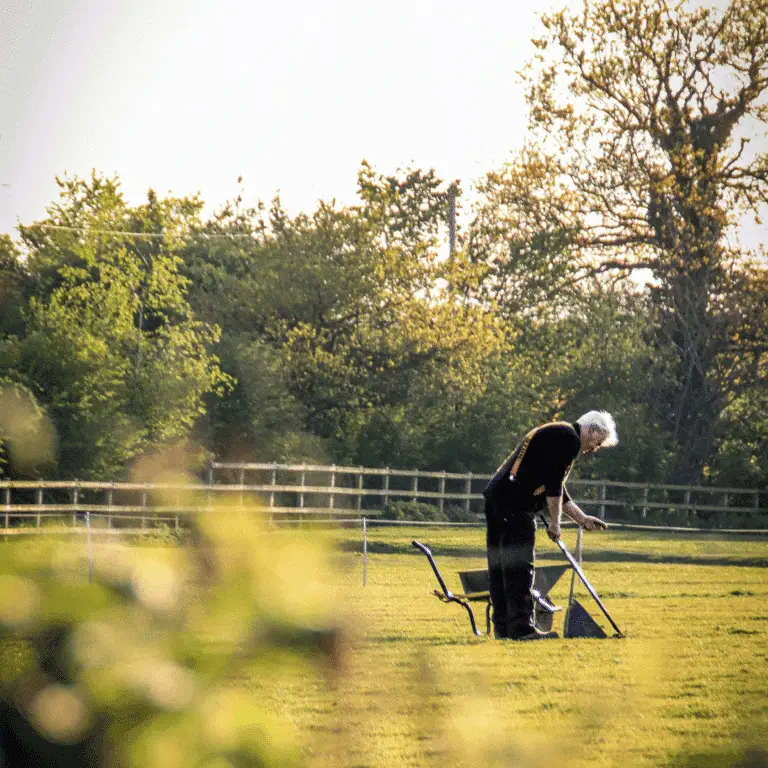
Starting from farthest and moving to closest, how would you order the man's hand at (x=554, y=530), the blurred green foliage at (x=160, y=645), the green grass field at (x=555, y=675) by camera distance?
1. the man's hand at (x=554, y=530)
2. the green grass field at (x=555, y=675)
3. the blurred green foliage at (x=160, y=645)

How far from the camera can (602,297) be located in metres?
38.2

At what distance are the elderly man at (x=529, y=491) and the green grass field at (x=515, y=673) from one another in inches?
23.2

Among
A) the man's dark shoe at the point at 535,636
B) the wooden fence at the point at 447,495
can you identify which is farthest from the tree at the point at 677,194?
the man's dark shoe at the point at 535,636

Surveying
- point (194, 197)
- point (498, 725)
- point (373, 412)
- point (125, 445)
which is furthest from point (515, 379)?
point (498, 725)

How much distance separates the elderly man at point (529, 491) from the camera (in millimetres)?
9469

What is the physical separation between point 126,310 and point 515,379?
35.8 ft

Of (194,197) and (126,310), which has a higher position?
(194,197)

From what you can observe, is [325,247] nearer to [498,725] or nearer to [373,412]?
[373,412]

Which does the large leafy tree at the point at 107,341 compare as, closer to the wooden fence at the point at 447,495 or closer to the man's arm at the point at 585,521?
the wooden fence at the point at 447,495

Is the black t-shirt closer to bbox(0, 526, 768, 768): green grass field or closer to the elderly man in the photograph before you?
the elderly man

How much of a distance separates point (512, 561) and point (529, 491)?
503 millimetres

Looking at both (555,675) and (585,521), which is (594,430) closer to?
(585,521)

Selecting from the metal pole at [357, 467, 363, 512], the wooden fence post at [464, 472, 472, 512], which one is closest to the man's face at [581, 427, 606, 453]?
the metal pole at [357, 467, 363, 512]

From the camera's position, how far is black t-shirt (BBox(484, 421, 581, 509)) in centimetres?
944
